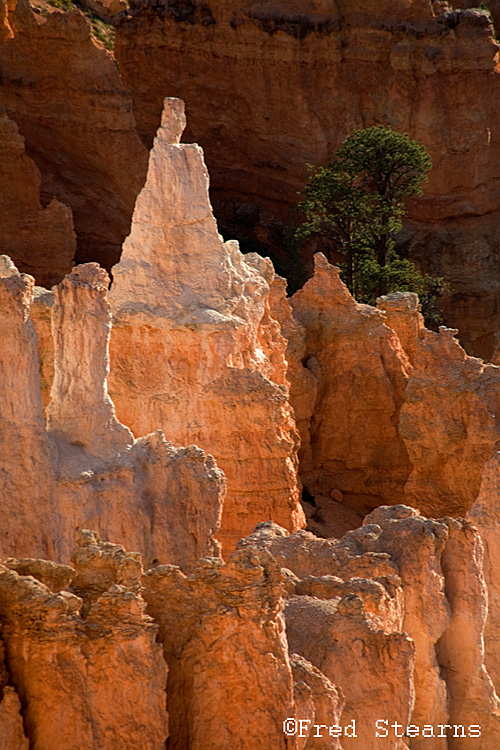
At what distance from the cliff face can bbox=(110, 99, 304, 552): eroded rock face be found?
17.2m

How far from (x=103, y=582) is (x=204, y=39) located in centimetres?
2629

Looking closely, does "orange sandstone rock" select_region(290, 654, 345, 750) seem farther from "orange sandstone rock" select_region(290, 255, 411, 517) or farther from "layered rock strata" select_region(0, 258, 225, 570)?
"orange sandstone rock" select_region(290, 255, 411, 517)

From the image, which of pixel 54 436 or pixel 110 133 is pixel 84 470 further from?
pixel 110 133

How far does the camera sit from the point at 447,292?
3350cm

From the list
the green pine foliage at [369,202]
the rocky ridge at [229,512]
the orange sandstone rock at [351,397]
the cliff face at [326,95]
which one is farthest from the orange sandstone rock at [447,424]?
the cliff face at [326,95]

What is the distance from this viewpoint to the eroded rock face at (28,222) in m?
25.7

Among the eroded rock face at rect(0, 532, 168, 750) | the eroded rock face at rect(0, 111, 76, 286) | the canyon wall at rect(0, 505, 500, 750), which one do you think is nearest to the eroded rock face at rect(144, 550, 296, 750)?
the canyon wall at rect(0, 505, 500, 750)

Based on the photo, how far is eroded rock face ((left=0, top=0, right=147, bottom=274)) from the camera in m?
28.8

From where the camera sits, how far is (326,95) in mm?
34969

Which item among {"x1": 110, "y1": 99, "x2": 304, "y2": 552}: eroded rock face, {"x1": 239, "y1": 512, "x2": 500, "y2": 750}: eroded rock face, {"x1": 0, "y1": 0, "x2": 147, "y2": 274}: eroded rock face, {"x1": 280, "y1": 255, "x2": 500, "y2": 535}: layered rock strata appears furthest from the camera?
{"x1": 0, "y1": 0, "x2": 147, "y2": 274}: eroded rock face

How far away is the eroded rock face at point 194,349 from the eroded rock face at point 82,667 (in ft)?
22.1

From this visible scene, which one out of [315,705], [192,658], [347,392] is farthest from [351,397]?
[192,658]

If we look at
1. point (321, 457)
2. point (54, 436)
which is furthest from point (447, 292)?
point (54, 436)

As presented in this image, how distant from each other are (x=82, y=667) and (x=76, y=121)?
21223 millimetres
